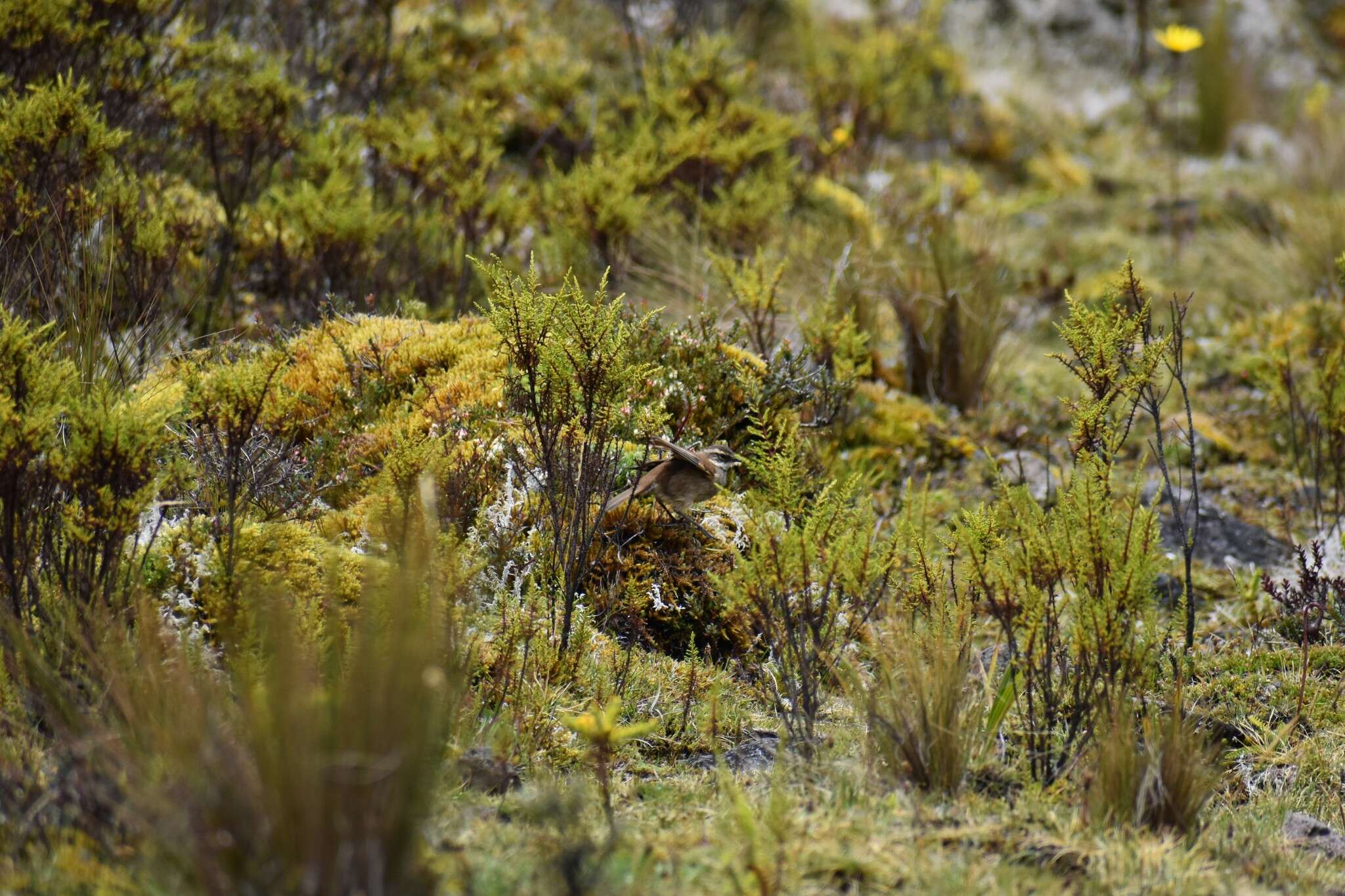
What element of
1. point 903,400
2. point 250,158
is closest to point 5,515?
point 250,158

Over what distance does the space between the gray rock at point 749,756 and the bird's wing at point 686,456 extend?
0.79m

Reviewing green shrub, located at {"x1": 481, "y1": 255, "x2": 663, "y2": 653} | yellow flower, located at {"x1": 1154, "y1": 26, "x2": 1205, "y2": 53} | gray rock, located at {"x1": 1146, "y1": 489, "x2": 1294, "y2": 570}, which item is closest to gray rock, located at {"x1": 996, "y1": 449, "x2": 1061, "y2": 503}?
gray rock, located at {"x1": 1146, "y1": 489, "x2": 1294, "y2": 570}

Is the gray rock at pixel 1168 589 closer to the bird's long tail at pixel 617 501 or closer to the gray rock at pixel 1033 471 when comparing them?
the gray rock at pixel 1033 471

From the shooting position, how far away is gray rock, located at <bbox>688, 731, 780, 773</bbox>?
104 inches

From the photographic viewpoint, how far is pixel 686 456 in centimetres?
308

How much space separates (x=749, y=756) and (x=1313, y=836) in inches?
51.7

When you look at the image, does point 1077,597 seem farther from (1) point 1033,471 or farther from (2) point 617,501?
(1) point 1033,471

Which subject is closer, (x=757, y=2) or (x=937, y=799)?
(x=937, y=799)

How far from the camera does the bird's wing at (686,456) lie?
9.99 feet

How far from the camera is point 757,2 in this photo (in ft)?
33.2

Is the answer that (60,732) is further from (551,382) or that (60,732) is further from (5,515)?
(551,382)

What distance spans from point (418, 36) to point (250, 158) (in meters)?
2.85

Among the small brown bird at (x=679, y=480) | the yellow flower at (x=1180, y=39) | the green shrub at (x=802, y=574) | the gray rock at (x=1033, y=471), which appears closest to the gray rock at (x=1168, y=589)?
the gray rock at (x=1033, y=471)

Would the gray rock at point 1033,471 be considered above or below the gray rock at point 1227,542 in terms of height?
above
